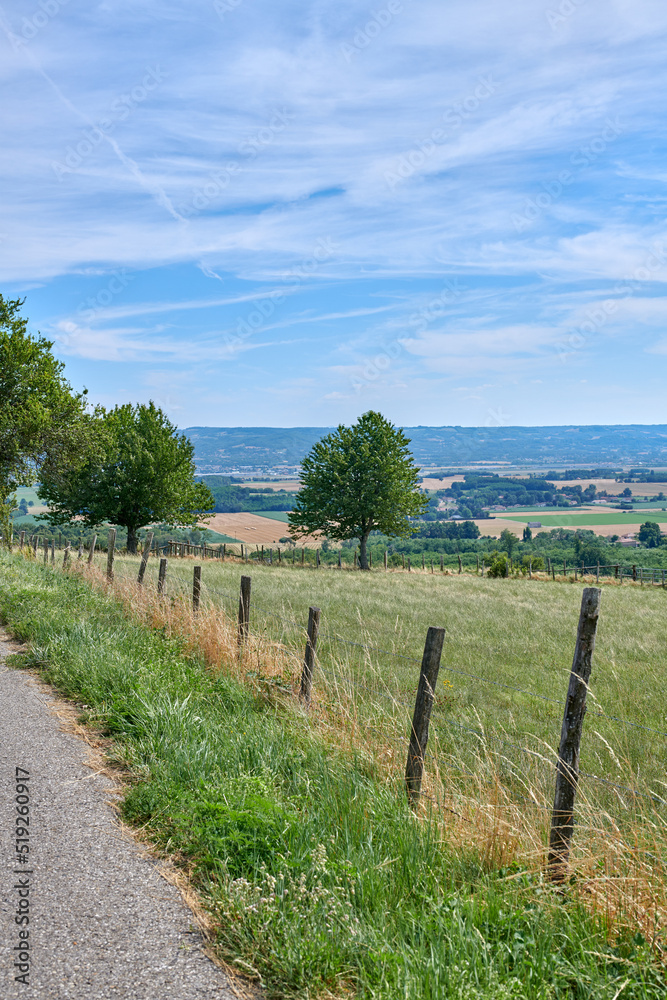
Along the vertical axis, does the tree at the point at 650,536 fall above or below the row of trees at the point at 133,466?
below

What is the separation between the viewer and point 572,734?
4.01 m

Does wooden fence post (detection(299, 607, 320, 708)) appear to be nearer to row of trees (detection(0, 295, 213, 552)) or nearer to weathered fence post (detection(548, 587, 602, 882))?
weathered fence post (detection(548, 587, 602, 882))

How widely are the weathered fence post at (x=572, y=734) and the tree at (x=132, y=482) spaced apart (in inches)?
1646

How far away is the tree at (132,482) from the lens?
148 feet

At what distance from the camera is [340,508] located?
53.7 m

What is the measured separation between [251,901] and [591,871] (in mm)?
1820

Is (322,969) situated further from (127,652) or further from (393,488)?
(393,488)

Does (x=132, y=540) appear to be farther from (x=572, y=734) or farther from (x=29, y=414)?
(x=572, y=734)

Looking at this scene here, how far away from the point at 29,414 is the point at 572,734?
30.8 m

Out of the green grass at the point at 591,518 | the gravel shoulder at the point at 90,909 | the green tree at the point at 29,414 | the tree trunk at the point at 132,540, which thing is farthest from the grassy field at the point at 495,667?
the green grass at the point at 591,518

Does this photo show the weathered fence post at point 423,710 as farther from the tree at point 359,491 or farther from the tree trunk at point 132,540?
the tree at point 359,491

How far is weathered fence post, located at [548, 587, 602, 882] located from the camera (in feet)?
12.9

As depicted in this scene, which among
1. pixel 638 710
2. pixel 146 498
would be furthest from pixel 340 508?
pixel 638 710

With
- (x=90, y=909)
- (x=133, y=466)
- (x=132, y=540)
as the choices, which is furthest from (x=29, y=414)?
(x=90, y=909)
